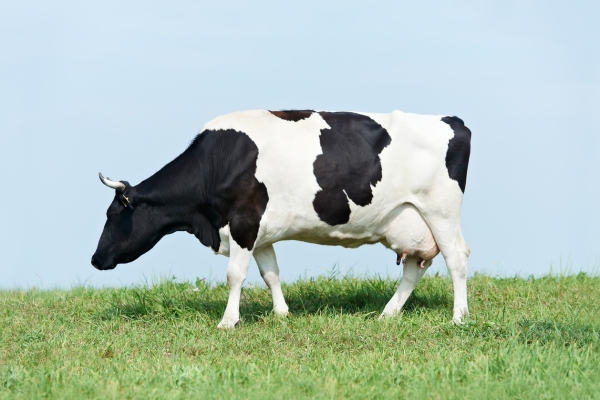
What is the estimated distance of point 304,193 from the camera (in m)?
9.77

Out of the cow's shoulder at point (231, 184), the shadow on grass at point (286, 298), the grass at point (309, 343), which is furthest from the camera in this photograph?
the shadow on grass at point (286, 298)

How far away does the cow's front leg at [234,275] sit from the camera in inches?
386

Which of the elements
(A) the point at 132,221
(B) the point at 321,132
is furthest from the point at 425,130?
(A) the point at 132,221

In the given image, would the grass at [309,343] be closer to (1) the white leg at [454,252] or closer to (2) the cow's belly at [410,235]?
(1) the white leg at [454,252]

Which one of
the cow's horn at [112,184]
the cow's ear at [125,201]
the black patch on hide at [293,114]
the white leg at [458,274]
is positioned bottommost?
the white leg at [458,274]

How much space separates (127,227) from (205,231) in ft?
3.42

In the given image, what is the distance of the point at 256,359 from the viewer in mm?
7934

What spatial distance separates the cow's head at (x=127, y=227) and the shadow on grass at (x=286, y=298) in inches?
28.0

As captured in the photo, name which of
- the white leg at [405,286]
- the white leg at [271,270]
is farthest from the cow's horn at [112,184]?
the white leg at [405,286]

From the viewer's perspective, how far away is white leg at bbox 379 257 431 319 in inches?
415

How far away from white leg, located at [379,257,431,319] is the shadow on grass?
7.5 inches

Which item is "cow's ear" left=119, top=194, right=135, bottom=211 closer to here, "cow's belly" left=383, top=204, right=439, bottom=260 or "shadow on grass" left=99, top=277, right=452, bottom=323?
"shadow on grass" left=99, top=277, right=452, bottom=323

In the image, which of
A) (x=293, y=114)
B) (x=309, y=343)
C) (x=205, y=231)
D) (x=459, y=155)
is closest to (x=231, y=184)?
(x=205, y=231)

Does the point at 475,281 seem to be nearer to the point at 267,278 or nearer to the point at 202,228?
the point at 267,278
